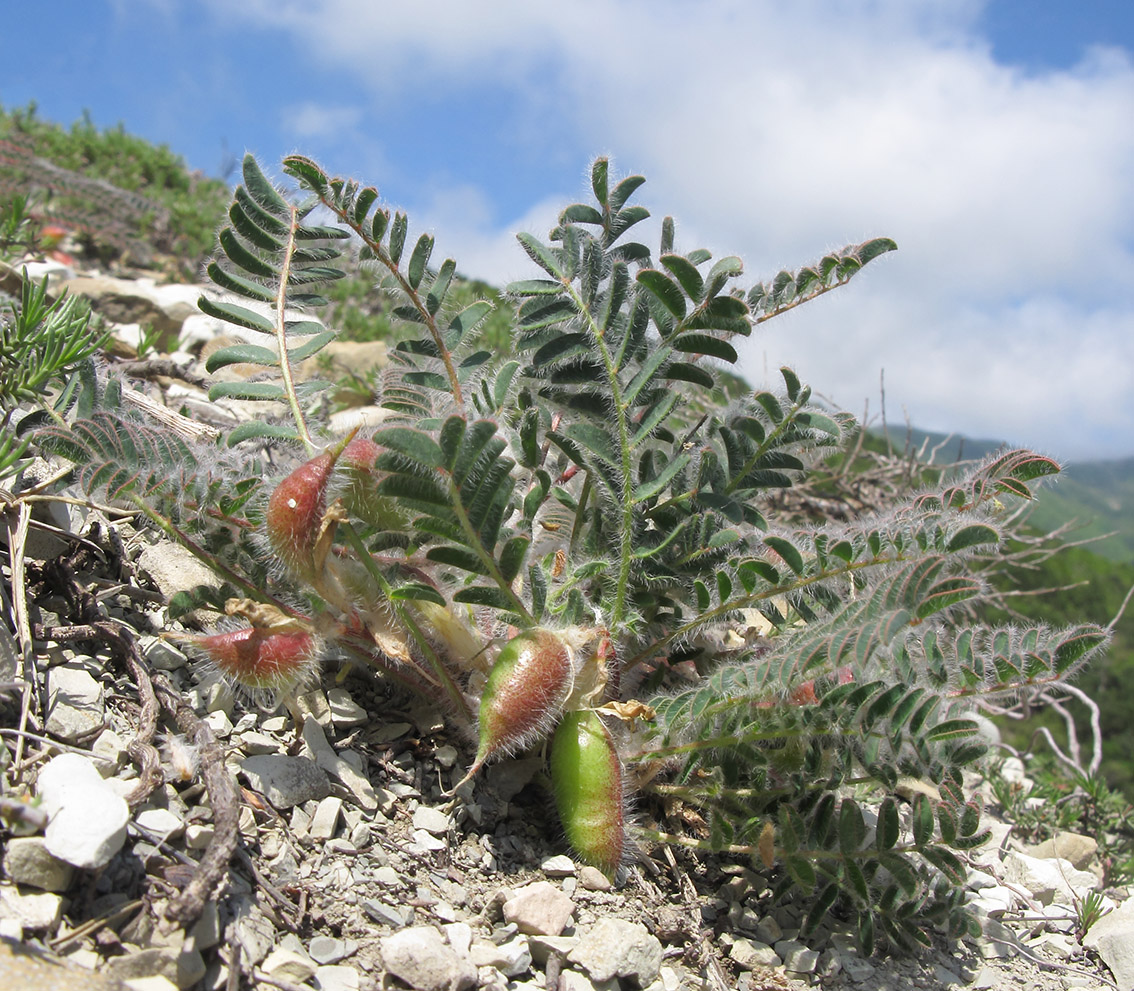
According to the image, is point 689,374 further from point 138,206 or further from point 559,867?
point 138,206

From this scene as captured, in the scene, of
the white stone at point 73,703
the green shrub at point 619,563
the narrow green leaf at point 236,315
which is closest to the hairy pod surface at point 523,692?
the green shrub at point 619,563

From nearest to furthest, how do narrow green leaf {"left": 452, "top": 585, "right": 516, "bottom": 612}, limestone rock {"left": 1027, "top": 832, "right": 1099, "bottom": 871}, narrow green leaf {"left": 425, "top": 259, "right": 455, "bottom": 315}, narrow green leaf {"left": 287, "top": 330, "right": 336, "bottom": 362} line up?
narrow green leaf {"left": 452, "top": 585, "right": 516, "bottom": 612}
narrow green leaf {"left": 287, "top": 330, "right": 336, "bottom": 362}
narrow green leaf {"left": 425, "top": 259, "right": 455, "bottom": 315}
limestone rock {"left": 1027, "top": 832, "right": 1099, "bottom": 871}

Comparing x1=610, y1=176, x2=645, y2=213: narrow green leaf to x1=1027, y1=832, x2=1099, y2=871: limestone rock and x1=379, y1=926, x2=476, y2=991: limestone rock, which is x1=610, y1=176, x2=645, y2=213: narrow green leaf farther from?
x1=1027, y1=832, x2=1099, y2=871: limestone rock

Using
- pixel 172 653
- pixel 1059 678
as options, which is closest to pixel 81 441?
pixel 172 653

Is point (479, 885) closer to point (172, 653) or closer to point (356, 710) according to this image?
point (356, 710)

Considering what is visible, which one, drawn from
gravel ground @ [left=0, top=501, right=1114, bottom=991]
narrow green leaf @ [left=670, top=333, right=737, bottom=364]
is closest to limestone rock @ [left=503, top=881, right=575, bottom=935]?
gravel ground @ [left=0, top=501, right=1114, bottom=991]
